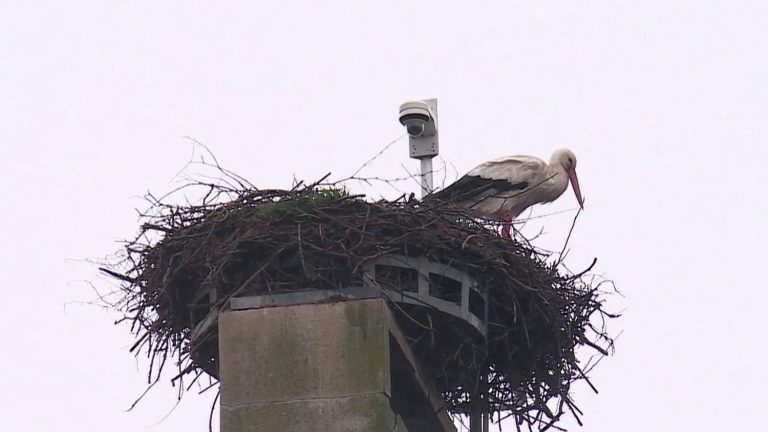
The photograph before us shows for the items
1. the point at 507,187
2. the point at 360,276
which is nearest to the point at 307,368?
the point at 360,276

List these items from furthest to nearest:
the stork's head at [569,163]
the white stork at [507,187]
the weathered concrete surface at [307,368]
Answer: the stork's head at [569,163] → the white stork at [507,187] → the weathered concrete surface at [307,368]

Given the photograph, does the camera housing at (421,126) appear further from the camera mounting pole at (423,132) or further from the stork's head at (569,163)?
the stork's head at (569,163)

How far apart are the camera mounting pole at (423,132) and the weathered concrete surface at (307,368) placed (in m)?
2.44

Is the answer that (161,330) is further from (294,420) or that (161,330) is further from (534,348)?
(534,348)

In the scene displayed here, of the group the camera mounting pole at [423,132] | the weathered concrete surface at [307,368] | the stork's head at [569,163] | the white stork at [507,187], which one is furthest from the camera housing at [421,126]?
the weathered concrete surface at [307,368]

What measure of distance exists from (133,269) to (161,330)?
1.37ft

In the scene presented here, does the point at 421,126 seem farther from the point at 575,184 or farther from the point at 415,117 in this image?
the point at 575,184

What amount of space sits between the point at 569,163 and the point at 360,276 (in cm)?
443

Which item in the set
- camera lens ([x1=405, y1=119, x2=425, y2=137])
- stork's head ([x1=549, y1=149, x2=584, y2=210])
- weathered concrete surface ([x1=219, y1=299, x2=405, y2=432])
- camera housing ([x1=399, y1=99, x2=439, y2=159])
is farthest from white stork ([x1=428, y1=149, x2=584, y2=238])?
weathered concrete surface ([x1=219, y1=299, x2=405, y2=432])

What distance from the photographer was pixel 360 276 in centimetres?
838

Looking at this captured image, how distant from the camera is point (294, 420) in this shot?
7961 mm

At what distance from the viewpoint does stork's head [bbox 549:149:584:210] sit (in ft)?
40.6

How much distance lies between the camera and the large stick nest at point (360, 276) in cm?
845

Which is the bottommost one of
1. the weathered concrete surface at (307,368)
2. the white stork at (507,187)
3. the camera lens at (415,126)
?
the weathered concrete surface at (307,368)
